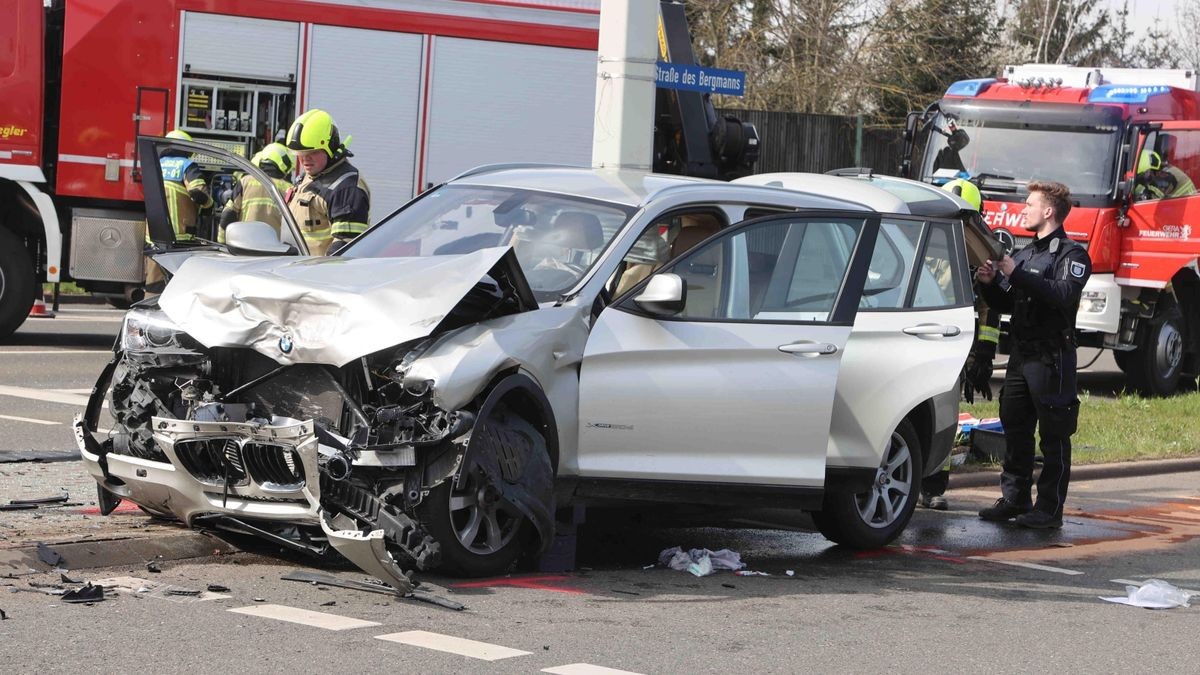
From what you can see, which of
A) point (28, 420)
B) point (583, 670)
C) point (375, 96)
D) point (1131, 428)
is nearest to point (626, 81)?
point (28, 420)

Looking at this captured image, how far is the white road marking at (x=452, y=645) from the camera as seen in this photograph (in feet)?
17.9

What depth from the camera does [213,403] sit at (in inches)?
251

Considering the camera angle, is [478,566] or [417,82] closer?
[478,566]

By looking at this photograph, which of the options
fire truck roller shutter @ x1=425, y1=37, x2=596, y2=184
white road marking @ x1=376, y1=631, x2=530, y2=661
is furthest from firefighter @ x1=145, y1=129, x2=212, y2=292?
white road marking @ x1=376, y1=631, x2=530, y2=661

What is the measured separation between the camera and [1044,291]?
29.3ft

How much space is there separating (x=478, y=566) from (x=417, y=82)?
34.4ft

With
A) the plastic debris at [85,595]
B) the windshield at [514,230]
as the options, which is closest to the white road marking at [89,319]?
the windshield at [514,230]

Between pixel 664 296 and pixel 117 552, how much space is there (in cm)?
235

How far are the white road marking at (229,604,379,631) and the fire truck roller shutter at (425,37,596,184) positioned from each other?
10.7 m

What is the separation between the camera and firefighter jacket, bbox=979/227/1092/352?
895 centimetres

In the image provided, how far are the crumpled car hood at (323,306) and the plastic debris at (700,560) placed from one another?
1688 mm

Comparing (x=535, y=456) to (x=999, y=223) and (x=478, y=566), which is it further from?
(x=999, y=223)

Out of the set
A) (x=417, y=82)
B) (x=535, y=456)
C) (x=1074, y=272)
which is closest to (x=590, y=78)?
(x=417, y=82)

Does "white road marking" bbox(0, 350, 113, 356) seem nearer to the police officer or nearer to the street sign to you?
the street sign
